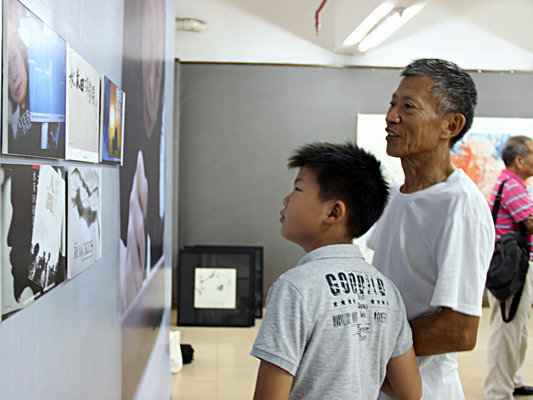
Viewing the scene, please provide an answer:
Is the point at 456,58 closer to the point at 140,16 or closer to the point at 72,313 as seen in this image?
the point at 140,16

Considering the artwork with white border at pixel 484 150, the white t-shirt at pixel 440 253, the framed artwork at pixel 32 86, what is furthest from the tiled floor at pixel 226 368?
the framed artwork at pixel 32 86

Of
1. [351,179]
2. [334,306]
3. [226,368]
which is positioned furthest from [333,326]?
[226,368]

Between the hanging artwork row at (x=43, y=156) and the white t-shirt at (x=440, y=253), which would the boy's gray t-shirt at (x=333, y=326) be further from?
the hanging artwork row at (x=43, y=156)

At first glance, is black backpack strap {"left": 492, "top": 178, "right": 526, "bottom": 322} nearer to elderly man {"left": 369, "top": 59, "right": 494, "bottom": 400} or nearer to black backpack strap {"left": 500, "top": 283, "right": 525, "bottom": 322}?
black backpack strap {"left": 500, "top": 283, "right": 525, "bottom": 322}

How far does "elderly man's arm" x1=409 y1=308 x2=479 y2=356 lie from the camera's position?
132cm

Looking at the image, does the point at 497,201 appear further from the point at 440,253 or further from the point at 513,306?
the point at 440,253

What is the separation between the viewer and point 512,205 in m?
3.70

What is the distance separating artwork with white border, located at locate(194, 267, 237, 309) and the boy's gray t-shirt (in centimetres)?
442

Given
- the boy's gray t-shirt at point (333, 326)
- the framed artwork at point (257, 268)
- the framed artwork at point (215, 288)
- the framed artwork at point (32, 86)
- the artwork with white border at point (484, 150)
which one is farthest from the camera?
the artwork with white border at point (484, 150)

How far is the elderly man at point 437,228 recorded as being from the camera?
133cm

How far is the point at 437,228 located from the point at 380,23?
13.0 ft

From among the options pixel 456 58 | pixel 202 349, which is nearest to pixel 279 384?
pixel 202 349

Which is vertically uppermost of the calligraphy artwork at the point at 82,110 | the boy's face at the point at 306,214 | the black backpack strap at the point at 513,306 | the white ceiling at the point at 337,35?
the white ceiling at the point at 337,35

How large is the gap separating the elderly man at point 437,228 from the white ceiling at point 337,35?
4511 millimetres
